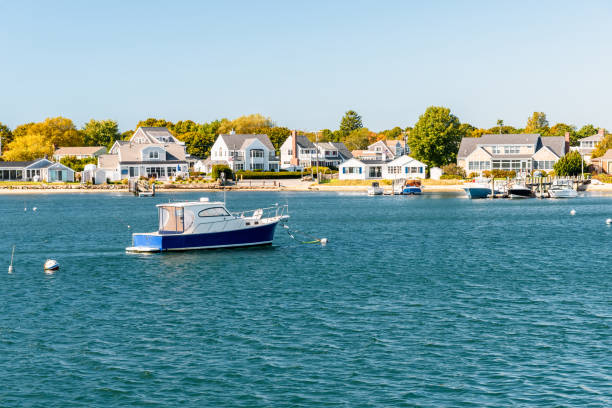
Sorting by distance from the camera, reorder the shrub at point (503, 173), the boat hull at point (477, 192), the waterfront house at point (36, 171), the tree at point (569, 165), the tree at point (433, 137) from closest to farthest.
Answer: the boat hull at point (477, 192), the tree at point (569, 165), the shrub at point (503, 173), the tree at point (433, 137), the waterfront house at point (36, 171)

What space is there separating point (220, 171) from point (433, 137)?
5219 cm

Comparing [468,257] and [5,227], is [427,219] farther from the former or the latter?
[5,227]

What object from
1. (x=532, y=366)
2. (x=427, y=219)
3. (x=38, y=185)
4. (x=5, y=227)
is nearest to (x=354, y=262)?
(x=532, y=366)

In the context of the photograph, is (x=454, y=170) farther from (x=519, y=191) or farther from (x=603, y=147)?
(x=603, y=147)

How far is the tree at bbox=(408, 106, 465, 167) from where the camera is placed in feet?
569

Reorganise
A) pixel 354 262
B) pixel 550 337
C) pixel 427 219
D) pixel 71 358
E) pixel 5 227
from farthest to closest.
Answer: pixel 427 219
pixel 5 227
pixel 354 262
pixel 550 337
pixel 71 358

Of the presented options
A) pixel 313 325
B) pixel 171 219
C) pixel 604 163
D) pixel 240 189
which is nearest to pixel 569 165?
pixel 604 163

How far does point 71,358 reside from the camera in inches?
1050

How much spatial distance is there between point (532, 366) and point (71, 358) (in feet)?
55.3

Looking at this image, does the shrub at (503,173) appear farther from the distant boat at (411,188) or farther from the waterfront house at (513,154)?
the distant boat at (411,188)

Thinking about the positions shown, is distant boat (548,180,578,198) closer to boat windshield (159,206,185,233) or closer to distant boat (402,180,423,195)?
distant boat (402,180,423,195)

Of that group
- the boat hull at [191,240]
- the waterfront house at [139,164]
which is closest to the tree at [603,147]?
the waterfront house at [139,164]

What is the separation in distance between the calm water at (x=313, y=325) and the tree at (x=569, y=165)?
98209mm

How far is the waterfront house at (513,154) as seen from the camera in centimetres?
16600
